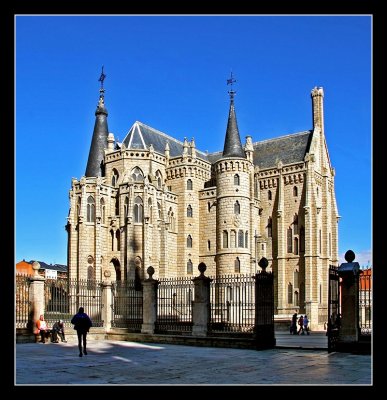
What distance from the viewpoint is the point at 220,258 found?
2195 inches

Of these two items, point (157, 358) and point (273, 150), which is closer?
point (157, 358)

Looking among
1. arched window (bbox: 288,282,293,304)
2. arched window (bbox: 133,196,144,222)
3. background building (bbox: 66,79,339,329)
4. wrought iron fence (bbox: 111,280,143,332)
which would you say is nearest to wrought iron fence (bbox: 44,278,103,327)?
wrought iron fence (bbox: 111,280,143,332)

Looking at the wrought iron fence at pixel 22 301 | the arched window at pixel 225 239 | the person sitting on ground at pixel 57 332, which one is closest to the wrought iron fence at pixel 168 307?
the person sitting on ground at pixel 57 332

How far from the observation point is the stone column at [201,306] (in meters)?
20.9

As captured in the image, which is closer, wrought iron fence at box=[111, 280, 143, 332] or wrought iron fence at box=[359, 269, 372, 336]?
wrought iron fence at box=[359, 269, 372, 336]

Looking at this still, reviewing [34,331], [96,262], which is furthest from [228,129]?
[34,331]

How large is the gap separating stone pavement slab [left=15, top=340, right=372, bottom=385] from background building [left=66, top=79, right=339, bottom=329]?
32.4 metres

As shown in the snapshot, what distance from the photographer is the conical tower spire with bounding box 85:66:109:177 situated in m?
59.3

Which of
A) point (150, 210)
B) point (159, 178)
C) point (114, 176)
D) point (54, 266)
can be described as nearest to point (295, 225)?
point (159, 178)

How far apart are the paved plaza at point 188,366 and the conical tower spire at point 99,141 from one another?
40.6 m

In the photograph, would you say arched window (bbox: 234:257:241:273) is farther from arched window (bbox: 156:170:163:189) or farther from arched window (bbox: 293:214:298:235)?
arched window (bbox: 156:170:163:189)
